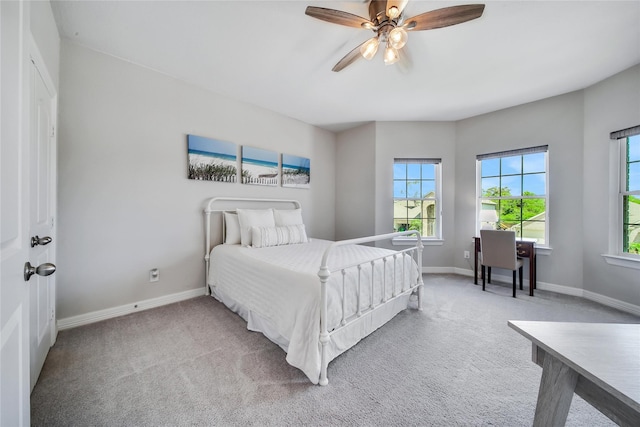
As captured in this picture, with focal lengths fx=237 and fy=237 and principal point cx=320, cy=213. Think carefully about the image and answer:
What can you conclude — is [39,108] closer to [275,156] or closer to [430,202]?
[275,156]

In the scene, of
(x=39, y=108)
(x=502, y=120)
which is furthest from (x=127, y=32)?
(x=502, y=120)

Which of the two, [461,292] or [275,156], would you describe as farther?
[275,156]

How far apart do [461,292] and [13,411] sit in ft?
11.8

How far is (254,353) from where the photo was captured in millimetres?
1752

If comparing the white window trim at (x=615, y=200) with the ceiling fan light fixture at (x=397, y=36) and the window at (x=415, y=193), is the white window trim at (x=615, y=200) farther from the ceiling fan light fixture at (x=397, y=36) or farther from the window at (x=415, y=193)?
the ceiling fan light fixture at (x=397, y=36)

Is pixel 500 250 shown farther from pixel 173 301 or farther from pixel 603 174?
pixel 173 301

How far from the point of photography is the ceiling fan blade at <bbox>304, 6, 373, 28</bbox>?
150 cm

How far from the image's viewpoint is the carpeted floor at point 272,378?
1238mm

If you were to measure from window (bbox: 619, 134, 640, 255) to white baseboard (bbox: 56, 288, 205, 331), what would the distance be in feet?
15.8

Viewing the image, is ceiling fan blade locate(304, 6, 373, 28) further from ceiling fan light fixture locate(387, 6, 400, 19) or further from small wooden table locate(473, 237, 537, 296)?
small wooden table locate(473, 237, 537, 296)

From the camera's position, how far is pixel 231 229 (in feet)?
9.46

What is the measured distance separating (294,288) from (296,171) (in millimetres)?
2495

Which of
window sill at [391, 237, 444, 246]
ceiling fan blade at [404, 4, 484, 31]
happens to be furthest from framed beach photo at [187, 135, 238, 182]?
window sill at [391, 237, 444, 246]

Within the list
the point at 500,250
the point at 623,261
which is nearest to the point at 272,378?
the point at 500,250
